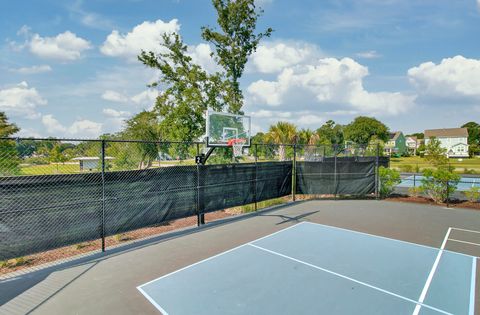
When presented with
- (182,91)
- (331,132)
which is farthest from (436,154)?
(331,132)

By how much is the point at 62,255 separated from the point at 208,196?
3.72 meters

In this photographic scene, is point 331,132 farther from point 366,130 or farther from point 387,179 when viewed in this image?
point 387,179

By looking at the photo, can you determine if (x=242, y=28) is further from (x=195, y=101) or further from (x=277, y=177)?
(x=277, y=177)

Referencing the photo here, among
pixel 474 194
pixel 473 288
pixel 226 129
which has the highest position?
pixel 226 129

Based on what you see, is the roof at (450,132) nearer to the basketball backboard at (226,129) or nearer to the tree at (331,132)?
Answer: the tree at (331,132)

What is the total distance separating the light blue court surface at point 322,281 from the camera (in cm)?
365

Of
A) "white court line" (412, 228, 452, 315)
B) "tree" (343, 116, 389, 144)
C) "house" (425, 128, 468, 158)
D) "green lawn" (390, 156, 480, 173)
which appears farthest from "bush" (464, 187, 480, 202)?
"house" (425, 128, 468, 158)

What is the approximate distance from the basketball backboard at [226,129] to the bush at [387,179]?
686 cm

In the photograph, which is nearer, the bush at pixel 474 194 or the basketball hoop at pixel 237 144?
the basketball hoop at pixel 237 144

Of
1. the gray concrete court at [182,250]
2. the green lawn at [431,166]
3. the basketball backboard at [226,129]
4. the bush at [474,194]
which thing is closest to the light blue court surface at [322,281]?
the gray concrete court at [182,250]

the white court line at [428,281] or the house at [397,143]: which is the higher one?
the house at [397,143]

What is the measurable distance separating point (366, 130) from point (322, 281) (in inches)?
2680

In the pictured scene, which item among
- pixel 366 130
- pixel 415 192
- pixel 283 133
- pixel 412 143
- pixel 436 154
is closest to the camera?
pixel 436 154

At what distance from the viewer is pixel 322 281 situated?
4.39 m
